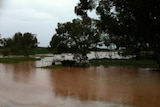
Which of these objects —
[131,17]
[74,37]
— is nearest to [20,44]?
[74,37]

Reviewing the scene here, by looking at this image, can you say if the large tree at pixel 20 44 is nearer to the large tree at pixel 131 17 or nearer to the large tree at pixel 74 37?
the large tree at pixel 74 37

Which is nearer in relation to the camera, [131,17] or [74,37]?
[131,17]

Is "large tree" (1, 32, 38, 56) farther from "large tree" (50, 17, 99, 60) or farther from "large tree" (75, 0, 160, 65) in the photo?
"large tree" (75, 0, 160, 65)

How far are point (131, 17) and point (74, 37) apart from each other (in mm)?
18862

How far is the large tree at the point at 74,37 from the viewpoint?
5094cm

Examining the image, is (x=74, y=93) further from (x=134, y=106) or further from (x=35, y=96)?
(x=134, y=106)

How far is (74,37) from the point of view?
5103 centimetres

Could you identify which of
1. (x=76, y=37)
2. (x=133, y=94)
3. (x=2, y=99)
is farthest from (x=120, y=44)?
(x=2, y=99)

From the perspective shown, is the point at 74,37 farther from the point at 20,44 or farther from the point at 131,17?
the point at 20,44

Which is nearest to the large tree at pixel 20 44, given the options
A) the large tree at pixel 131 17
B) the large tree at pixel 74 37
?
the large tree at pixel 74 37

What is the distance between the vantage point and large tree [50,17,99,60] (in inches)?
2005

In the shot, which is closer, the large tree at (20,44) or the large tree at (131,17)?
the large tree at (131,17)

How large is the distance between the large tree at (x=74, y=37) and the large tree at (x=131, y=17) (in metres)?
13.8

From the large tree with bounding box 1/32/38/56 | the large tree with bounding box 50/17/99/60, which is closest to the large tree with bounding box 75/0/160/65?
the large tree with bounding box 50/17/99/60
